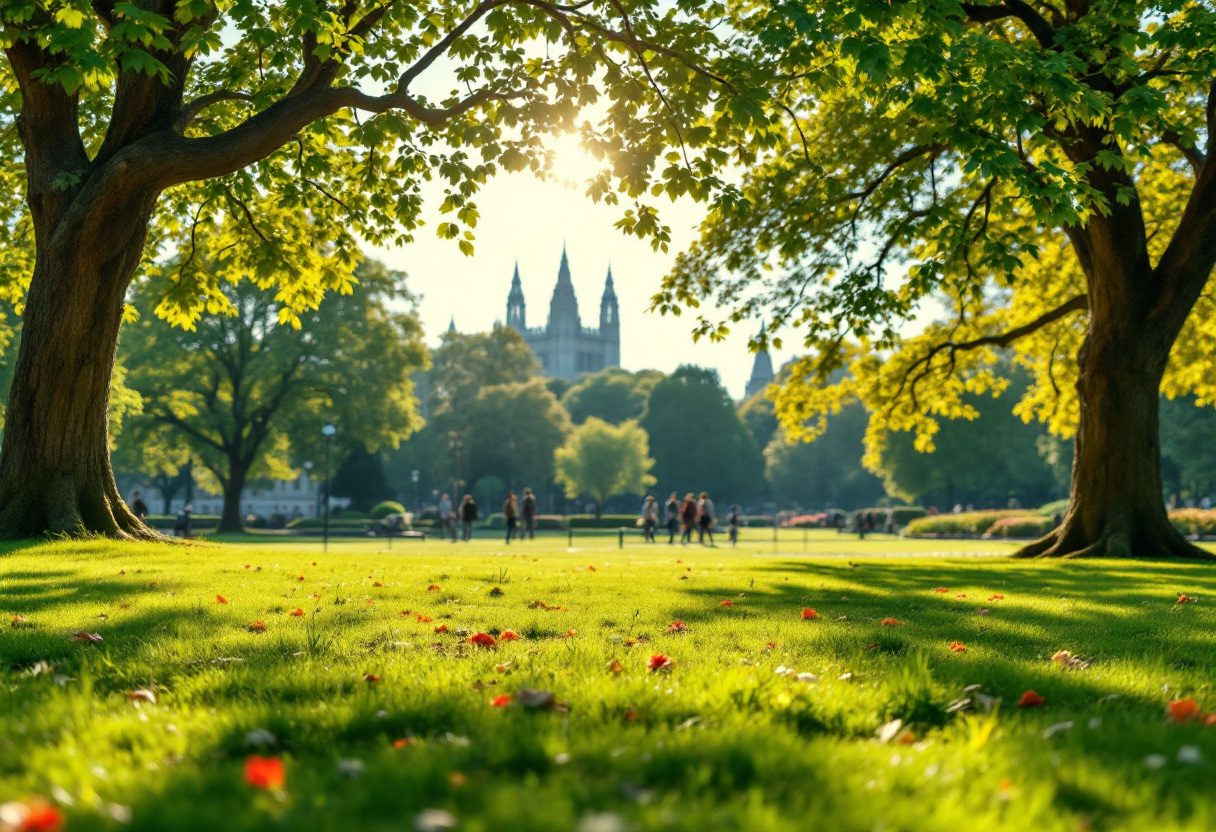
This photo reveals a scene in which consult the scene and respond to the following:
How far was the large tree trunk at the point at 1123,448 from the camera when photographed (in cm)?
1602

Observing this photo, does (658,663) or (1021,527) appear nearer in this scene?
(658,663)

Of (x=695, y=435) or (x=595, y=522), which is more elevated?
(x=695, y=435)

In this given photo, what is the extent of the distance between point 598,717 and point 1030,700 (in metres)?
1.97

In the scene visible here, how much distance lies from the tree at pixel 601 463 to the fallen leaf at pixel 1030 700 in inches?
2900

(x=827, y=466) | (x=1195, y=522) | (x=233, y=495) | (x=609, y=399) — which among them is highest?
(x=609, y=399)

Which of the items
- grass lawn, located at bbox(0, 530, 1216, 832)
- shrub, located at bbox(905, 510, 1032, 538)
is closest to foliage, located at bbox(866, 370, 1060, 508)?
shrub, located at bbox(905, 510, 1032, 538)

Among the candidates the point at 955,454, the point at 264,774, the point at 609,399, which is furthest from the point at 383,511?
the point at 609,399

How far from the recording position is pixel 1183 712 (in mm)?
3832

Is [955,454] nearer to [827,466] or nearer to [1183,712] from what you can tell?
[827,466]

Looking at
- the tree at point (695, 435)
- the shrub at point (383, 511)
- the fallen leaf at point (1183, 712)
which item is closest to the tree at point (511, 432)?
the tree at point (695, 435)

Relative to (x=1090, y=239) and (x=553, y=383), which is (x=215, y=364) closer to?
(x=1090, y=239)

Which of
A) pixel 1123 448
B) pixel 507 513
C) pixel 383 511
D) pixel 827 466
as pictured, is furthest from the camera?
pixel 827 466

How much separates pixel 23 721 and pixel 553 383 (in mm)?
123050

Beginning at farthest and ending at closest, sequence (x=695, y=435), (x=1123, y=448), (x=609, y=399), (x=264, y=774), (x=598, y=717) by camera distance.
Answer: (x=609, y=399) → (x=695, y=435) → (x=1123, y=448) → (x=598, y=717) → (x=264, y=774)
